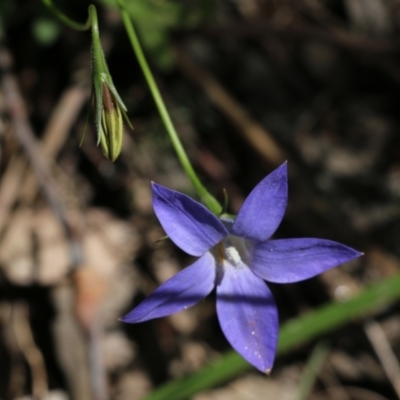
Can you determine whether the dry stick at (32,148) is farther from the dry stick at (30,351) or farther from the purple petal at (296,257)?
the purple petal at (296,257)

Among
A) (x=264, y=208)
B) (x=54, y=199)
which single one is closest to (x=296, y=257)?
(x=264, y=208)

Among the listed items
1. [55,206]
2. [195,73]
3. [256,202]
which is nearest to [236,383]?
[55,206]

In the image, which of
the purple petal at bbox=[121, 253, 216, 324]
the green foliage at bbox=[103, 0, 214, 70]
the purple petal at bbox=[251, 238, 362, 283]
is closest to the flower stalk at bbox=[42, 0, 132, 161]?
the purple petal at bbox=[121, 253, 216, 324]

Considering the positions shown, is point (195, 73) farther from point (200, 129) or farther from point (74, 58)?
point (74, 58)

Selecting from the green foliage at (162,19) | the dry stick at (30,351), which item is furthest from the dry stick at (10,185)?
the green foliage at (162,19)

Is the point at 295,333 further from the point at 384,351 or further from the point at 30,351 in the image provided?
the point at 30,351
